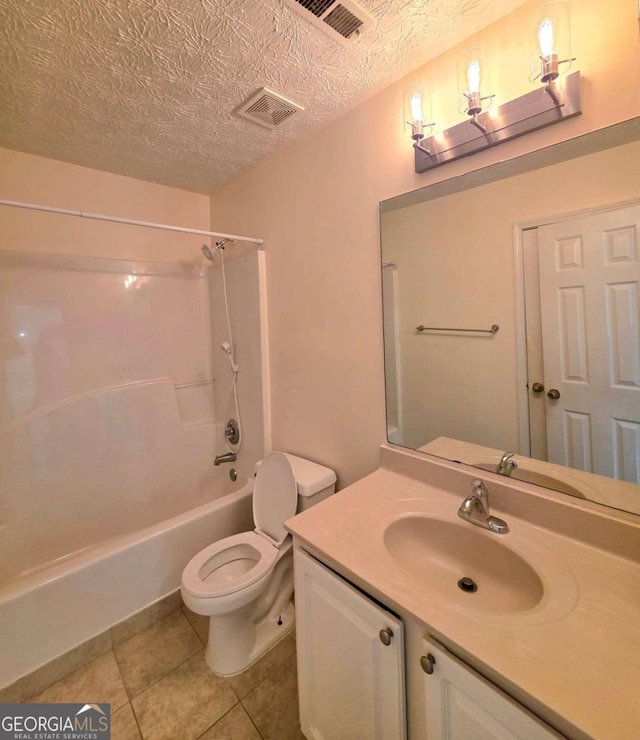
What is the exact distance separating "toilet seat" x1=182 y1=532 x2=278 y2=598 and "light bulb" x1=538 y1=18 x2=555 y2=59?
2034mm

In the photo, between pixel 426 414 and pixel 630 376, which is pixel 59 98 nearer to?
pixel 426 414

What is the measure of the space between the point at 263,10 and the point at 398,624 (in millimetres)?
1752

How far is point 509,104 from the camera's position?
3.35 ft

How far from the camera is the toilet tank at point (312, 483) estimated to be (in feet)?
5.11

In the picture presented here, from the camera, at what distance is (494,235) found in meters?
1.15

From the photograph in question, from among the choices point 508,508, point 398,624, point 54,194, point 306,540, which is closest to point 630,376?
point 508,508

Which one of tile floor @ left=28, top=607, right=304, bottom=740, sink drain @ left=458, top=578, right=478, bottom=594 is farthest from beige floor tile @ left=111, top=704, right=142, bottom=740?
sink drain @ left=458, top=578, right=478, bottom=594

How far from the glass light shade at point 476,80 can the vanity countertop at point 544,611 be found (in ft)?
4.03

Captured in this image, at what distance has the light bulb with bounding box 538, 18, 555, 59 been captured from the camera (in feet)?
3.00

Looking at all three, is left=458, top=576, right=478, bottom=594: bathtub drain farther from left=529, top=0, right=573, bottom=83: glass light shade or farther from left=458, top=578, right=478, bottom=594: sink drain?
left=529, top=0, right=573, bottom=83: glass light shade

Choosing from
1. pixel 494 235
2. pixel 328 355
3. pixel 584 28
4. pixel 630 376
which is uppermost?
pixel 584 28

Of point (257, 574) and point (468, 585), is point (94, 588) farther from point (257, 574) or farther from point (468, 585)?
point (468, 585)

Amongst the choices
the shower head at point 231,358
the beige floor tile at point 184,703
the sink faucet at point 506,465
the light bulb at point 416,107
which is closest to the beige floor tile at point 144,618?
the beige floor tile at point 184,703

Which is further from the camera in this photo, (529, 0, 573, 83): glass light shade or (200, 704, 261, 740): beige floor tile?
(200, 704, 261, 740): beige floor tile
